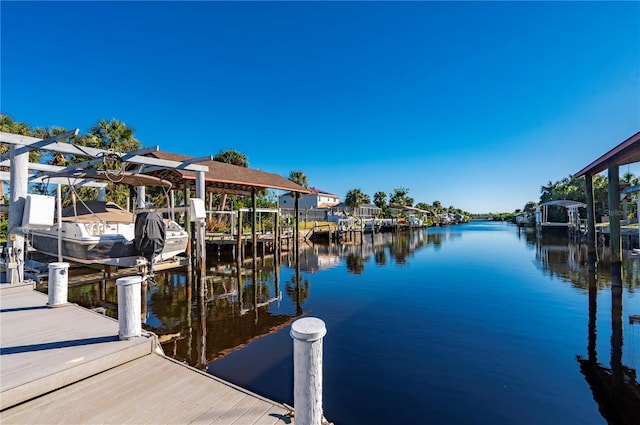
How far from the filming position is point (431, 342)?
7.09m

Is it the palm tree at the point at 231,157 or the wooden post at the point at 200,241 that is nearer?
the wooden post at the point at 200,241

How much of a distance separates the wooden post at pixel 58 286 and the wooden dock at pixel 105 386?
3.63 feet

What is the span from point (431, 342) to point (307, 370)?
18.9 feet

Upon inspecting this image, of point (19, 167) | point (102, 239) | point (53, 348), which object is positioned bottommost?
point (53, 348)

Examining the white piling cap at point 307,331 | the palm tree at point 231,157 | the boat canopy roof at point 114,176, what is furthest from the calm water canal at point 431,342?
the palm tree at point 231,157

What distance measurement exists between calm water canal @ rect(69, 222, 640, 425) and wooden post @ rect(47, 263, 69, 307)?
2159mm

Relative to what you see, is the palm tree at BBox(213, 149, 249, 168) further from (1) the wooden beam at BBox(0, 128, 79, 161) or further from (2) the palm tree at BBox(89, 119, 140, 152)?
(1) the wooden beam at BBox(0, 128, 79, 161)

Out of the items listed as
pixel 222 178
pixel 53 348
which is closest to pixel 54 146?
pixel 53 348

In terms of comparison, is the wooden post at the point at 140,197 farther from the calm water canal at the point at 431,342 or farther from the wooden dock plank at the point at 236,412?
the wooden dock plank at the point at 236,412

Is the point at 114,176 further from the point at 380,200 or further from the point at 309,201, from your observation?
the point at 380,200

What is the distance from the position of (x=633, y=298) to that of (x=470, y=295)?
495 cm

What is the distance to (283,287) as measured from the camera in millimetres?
12992

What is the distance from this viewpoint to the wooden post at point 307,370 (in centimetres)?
232

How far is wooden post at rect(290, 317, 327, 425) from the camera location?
7.63 feet
